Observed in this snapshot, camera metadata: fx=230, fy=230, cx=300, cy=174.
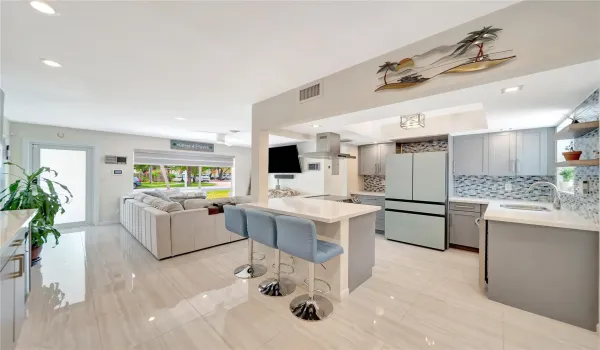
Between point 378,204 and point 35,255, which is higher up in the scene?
point 378,204

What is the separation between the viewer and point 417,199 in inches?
167

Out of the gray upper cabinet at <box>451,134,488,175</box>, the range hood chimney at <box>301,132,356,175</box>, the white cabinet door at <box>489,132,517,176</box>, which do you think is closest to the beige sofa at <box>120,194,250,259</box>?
the range hood chimney at <box>301,132,356,175</box>

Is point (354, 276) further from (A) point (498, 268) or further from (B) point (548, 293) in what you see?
(B) point (548, 293)

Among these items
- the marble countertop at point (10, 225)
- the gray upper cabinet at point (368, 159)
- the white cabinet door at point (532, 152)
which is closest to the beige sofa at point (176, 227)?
the marble countertop at point (10, 225)

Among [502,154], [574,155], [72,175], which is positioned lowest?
[72,175]

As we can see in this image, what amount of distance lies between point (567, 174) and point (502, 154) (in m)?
0.91

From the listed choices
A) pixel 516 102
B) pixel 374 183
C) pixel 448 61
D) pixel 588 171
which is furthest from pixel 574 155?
pixel 374 183

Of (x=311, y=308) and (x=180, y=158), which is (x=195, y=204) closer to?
(x=311, y=308)

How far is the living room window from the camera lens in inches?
253

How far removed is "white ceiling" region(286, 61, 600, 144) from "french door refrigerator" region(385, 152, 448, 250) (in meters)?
0.77

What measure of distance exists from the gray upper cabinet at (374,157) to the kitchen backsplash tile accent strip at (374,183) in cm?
28

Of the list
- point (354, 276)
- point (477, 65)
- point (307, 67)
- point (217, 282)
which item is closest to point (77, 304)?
point (217, 282)

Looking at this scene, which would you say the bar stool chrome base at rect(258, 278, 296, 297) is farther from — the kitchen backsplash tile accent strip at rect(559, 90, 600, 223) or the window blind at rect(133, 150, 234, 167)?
the window blind at rect(133, 150, 234, 167)

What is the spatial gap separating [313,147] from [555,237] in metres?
4.94
